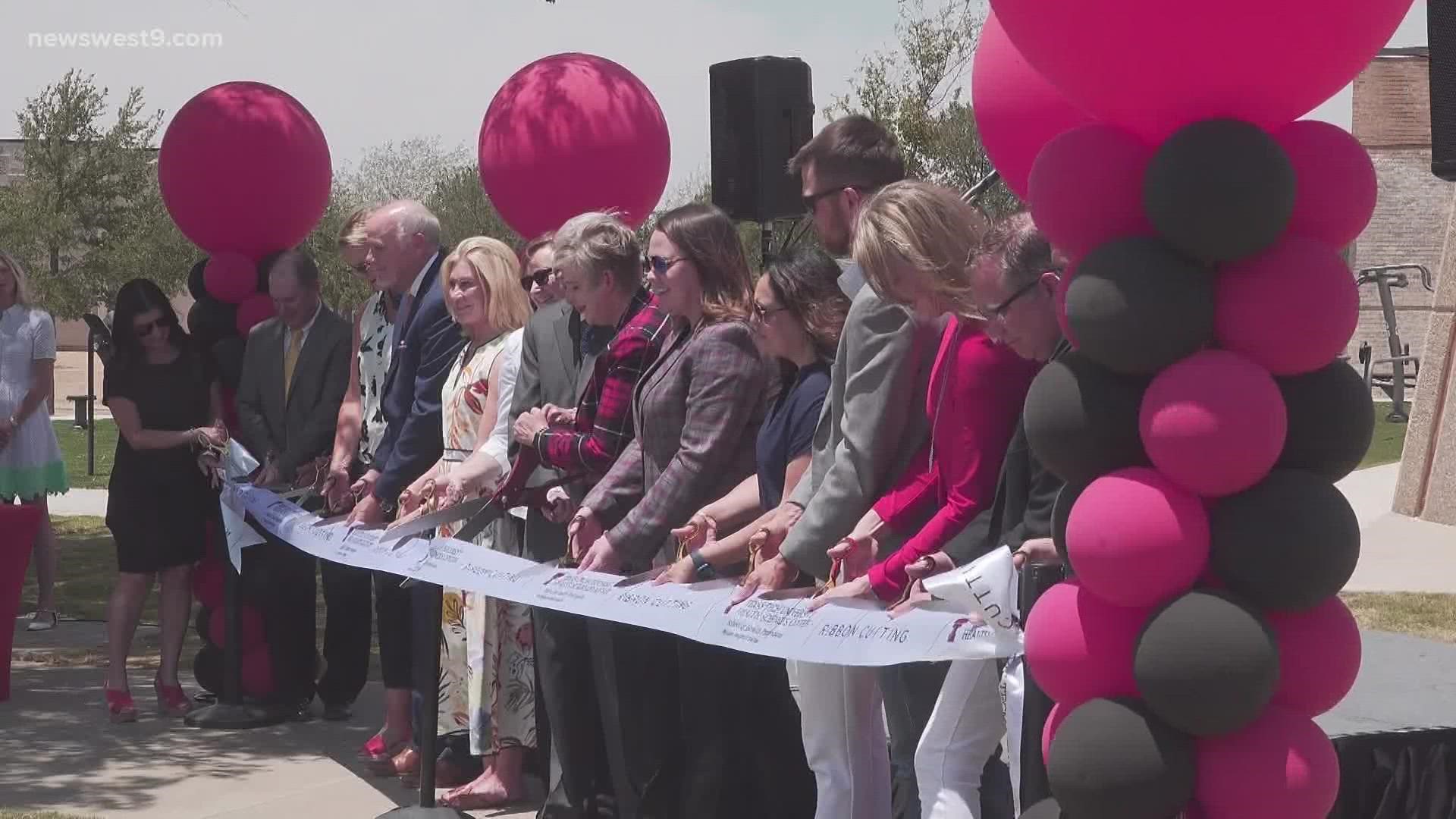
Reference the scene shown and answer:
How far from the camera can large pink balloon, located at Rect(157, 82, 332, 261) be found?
8352 mm

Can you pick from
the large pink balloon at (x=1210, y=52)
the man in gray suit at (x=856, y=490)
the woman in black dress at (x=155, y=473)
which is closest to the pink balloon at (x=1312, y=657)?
the large pink balloon at (x=1210, y=52)

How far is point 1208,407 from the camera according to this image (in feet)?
9.89

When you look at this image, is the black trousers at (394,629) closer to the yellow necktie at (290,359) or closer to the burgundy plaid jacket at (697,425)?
the yellow necktie at (290,359)

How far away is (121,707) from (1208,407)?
598 cm

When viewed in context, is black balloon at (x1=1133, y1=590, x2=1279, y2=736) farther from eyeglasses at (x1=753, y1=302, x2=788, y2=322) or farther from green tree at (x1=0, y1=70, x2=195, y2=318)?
green tree at (x1=0, y1=70, x2=195, y2=318)

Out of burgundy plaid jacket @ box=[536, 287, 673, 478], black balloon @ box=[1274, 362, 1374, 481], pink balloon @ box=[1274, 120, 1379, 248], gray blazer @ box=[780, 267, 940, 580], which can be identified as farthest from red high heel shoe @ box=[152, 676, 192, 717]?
pink balloon @ box=[1274, 120, 1379, 248]

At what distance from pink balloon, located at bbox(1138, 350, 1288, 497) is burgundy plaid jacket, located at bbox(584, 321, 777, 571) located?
199 cm

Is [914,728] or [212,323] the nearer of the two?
[914,728]

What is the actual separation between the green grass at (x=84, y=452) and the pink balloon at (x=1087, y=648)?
14.7 metres

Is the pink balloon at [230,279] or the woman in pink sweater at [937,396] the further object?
the pink balloon at [230,279]

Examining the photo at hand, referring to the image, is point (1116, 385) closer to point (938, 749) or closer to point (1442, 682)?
point (938, 749)

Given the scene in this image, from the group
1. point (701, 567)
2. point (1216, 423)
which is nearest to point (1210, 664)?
point (1216, 423)

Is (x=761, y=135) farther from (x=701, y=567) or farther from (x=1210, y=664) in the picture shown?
(x=1210, y=664)

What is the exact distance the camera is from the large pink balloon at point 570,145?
7.68 meters
